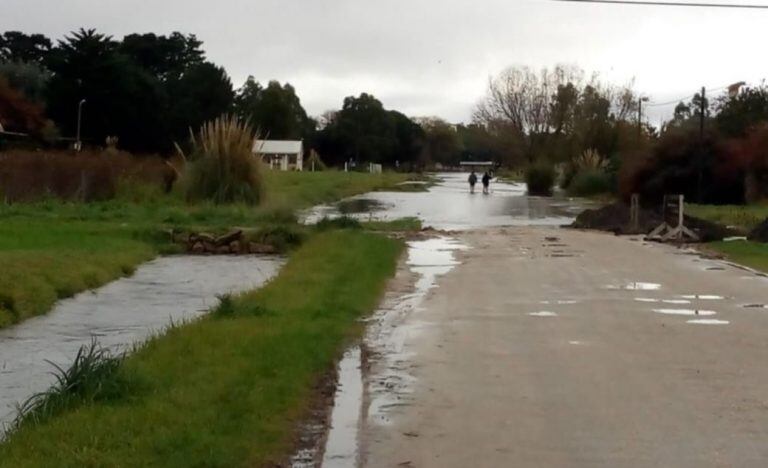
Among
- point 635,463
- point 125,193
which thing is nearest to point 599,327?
point 635,463

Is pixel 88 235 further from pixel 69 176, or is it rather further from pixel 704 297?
pixel 704 297

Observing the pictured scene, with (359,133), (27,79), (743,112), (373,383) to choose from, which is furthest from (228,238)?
(359,133)

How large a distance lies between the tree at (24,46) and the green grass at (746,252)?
265ft

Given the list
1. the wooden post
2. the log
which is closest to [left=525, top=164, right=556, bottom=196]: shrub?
the wooden post

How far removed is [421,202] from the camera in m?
54.0

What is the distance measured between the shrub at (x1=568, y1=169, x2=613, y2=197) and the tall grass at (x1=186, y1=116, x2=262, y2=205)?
33136 millimetres

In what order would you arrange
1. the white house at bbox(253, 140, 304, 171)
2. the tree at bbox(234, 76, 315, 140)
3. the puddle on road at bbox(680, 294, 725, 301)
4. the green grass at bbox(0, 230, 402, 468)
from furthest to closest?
the tree at bbox(234, 76, 315, 140)
the white house at bbox(253, 140, 304, 171)
the puddle on road at bbox(680, 294, 725, 301)
the green grass at bbox(0, 230, 402, 468)

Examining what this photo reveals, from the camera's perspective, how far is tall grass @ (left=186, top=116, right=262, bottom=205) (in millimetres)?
35188

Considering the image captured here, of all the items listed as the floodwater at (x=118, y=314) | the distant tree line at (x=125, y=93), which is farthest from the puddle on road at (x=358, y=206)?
the floodwater at (x=118, y=314)

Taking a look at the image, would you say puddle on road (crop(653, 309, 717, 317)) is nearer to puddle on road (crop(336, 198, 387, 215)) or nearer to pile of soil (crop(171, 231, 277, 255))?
pile of soil (crop(171, 231, 277, 255))

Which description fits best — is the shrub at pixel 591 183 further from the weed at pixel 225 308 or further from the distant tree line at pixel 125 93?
the weed at pixel 225 308

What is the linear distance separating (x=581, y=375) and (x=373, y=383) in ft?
6.36

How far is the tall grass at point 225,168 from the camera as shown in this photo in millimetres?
35188

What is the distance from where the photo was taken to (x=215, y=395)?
8992mm
